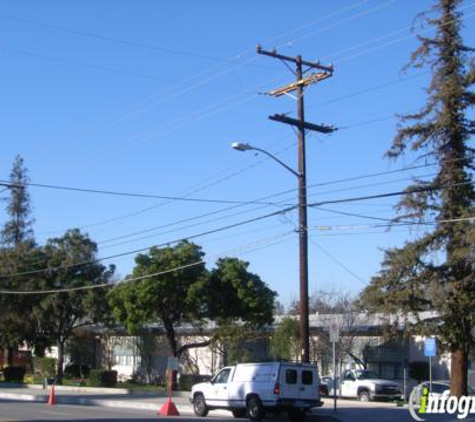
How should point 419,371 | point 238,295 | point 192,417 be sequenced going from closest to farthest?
point 192,417, point 238,295, point 419,371

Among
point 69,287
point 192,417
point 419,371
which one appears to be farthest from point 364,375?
point 69,287

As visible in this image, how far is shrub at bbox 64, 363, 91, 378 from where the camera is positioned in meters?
57.8

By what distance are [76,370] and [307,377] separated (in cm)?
3578

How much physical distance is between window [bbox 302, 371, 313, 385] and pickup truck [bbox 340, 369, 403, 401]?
11.4 metres

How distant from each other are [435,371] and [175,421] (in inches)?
1024

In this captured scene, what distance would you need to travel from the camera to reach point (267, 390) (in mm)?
25328

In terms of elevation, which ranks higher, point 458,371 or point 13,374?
point 458,371

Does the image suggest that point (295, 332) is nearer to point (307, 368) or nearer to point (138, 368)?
point (138, 368)

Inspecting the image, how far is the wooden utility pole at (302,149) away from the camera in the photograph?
27422 millimetres

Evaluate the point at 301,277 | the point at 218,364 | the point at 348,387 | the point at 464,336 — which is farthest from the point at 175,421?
the point at 218,364

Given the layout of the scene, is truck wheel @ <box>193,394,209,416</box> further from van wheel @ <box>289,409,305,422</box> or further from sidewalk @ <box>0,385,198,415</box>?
van wheel @ <box>289,409,305,422</box>

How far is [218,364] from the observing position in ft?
166

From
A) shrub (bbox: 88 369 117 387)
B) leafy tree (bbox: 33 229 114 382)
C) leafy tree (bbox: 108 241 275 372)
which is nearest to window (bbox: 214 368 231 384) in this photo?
leafy tree (bbox: 108 241 275 372)

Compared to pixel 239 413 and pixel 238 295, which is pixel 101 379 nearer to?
pixel 238 295
